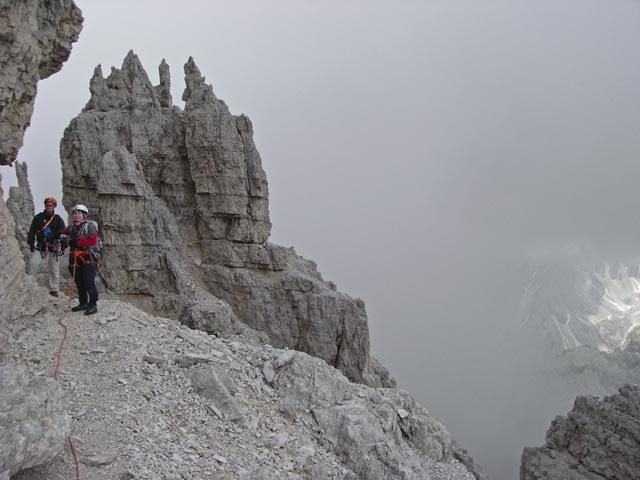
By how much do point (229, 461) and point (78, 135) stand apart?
126 ft

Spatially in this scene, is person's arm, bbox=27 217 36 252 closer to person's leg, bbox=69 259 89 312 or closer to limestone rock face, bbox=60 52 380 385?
person's leg, bbox=69 259 89 312

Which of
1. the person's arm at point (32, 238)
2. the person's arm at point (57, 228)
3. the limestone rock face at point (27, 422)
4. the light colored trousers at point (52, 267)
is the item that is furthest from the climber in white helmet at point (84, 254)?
the limestone rock face at point (27, 422)

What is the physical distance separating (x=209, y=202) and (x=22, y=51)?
31.0 meters

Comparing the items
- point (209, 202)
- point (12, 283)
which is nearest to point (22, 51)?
point (12, 283)

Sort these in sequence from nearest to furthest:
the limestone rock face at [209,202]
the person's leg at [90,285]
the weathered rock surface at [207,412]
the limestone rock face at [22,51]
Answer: the weathered rock surface at [207,412], the limestone rock face at [22,51], the person's leg at [90,285], the limestone rock face at [209,202]

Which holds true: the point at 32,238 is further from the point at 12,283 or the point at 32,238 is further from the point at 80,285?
the point at 12,283

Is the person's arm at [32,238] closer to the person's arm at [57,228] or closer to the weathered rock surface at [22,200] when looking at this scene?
the person's arm at [57,228]

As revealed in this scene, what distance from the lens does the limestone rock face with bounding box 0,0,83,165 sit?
11344 mm

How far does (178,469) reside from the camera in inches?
356

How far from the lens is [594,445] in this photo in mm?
44250

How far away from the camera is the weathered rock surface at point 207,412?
30.7ft

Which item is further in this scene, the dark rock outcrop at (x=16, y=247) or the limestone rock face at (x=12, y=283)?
the limestone rock face at (x=12, y=283)

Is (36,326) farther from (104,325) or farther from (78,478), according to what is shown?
(78,478)

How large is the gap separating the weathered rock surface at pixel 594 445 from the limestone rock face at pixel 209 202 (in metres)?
18.4
